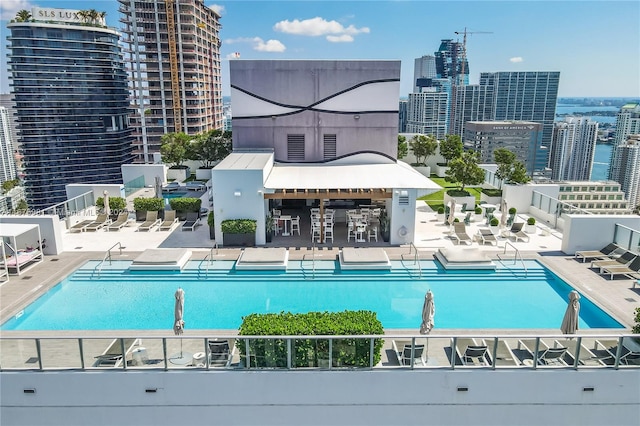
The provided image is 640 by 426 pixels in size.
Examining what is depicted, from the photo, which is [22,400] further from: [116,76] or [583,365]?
[116,76]

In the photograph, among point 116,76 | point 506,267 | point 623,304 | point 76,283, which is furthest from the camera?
point 116,76

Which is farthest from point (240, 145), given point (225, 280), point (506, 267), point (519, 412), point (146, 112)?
point (146, 112)

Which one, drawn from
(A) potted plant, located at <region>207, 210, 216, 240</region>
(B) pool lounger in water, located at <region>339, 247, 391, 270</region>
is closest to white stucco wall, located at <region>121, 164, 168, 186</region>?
(A) potted plant, located at <region>207, 210, 216, 240</region>

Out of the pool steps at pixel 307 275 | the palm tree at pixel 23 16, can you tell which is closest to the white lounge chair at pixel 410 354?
the pool steps at pixel 307 275

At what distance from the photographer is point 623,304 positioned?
12.4 m

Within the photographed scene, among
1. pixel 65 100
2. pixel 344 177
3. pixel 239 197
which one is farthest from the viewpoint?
pixel 65 100

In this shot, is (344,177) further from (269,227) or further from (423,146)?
(423,146)

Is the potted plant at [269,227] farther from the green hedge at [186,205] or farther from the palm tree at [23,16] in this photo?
the palm tree at [23,16]

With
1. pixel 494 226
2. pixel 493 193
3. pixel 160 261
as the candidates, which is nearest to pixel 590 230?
pixel 494 226

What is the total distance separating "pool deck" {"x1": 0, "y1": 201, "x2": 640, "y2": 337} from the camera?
490 inches

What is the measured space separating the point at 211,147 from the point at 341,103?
13674 millimetres

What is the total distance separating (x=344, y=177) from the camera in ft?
62.7

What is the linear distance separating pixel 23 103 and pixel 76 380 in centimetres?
10528

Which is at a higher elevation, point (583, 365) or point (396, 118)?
point (396, 118)
